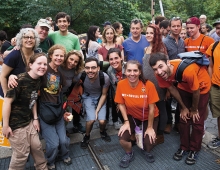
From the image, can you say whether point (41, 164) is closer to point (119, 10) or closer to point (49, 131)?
point (49, 131)

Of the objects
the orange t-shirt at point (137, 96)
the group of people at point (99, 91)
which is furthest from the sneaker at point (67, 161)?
the orange t-shirt at point (137, 96)

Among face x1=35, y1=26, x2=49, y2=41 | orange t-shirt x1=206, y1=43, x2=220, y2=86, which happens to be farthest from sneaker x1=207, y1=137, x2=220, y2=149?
face x1=35, y1=26, x2=49, y2=41

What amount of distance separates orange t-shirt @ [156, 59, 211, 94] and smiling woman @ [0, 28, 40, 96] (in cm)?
195

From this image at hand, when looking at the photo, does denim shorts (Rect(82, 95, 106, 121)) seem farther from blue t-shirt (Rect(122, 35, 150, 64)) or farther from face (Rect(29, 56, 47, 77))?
face (Rect(29, 56, 47, 77))

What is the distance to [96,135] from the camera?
13.5 feet

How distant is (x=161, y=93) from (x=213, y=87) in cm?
84

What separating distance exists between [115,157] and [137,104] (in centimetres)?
97

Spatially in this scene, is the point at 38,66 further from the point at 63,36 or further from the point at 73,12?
the point at 73,12

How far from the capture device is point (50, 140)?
3068 mm

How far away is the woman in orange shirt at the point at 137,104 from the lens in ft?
10.4

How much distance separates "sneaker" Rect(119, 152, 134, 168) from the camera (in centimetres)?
319

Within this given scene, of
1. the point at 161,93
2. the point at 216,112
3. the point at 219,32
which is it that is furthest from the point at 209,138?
the point at 219,32

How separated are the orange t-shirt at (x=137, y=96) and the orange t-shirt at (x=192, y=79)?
218 mm

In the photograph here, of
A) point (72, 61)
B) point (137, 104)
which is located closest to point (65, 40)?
point (72, 61)
